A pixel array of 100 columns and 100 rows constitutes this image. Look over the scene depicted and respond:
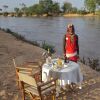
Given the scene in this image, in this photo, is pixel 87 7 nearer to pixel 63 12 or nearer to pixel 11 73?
pixel 63 12

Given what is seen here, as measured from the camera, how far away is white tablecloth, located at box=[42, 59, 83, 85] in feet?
26.1

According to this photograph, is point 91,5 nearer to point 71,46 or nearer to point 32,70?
point 71,46

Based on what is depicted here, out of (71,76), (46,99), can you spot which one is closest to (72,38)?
(71,76)

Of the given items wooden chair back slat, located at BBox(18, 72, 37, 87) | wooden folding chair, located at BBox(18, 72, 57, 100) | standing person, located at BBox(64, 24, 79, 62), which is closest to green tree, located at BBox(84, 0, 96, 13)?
standing person, located at BBox(64, 24, 79, 62)

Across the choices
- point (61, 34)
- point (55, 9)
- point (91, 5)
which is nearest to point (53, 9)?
point (55, 9)

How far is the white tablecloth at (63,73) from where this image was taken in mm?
7969

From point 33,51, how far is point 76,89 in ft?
21.0

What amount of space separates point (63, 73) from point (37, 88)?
1.21m

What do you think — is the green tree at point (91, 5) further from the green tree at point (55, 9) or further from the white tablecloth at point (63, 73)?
the white tablecloth at point (63, 73)

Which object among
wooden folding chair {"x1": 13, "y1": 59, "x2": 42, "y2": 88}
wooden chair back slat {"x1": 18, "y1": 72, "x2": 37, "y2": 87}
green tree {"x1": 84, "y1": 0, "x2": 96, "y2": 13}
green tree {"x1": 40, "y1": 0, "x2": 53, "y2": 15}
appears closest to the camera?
wooden chair back slat {"x1": 18, "y1": 72, "x2": 37, "y2": 87}

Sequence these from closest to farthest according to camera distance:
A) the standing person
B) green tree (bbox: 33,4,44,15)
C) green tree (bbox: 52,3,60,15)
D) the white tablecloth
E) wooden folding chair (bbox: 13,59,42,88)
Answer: the white tablecloth
wooden folding chair (bbox: 13,59,42,88)
the standing person
green tree (bbox: 52,3,60,15)
green tree (bbox: 33,4,44,15)

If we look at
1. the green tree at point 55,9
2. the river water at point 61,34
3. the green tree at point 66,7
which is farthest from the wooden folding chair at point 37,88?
the green tree at point 66,7

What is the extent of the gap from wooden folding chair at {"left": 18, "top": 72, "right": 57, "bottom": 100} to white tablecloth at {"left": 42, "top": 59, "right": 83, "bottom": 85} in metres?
0.37

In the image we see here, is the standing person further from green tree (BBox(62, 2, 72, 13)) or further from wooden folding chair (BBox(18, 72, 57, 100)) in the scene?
green tree (BBox(62, 2, 72, 13))
